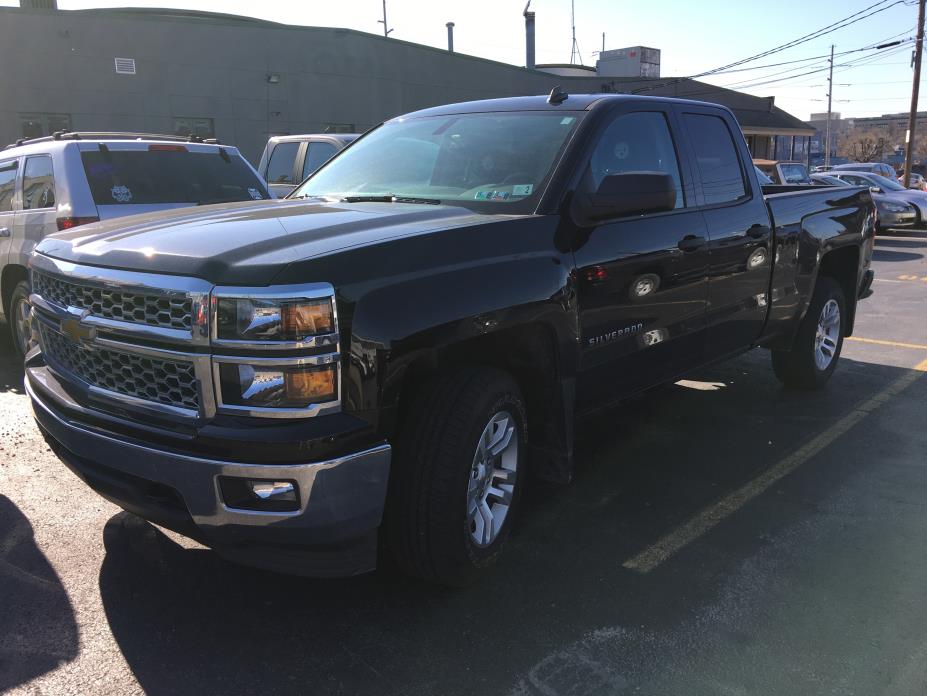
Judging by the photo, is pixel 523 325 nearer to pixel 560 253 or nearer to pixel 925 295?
pixel 560 253

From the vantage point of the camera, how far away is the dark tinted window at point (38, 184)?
20.2ft

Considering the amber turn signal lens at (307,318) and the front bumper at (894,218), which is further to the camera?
the front bumper at (894,218)

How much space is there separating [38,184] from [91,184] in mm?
678

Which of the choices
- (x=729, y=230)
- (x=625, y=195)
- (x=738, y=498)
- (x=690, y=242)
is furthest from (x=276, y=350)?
(x=729, y=230)

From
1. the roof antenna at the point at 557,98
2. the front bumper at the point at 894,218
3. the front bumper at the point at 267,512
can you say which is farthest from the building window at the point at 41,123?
the front bumper at the point at 894,218

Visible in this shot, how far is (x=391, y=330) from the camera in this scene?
2.62m

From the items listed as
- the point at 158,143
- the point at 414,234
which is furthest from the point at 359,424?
the point at 158,143

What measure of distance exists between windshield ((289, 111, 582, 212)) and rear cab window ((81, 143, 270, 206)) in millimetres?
2389

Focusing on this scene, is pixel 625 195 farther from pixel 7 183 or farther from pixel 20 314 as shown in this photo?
pixel 7 183

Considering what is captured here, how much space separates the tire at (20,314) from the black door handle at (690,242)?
197 inches

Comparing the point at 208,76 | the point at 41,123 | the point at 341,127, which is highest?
Answer: the point at 208,76

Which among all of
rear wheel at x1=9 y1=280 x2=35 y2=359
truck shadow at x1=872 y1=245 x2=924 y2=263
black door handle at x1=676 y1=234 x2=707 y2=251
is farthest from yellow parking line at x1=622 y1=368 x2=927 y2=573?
truck shadow at x1=872 y1=245 x2=924 y2=263

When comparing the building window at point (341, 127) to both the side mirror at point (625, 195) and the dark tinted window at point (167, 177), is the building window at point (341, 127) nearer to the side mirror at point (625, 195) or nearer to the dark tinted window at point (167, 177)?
the dark tinted window at point (167, 177)

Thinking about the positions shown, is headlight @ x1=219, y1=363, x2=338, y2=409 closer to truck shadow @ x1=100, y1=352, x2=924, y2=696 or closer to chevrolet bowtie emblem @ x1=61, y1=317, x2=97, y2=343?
chevrolet bowtie emblem @ x1=61, y1=317, x2=97, y2=343
